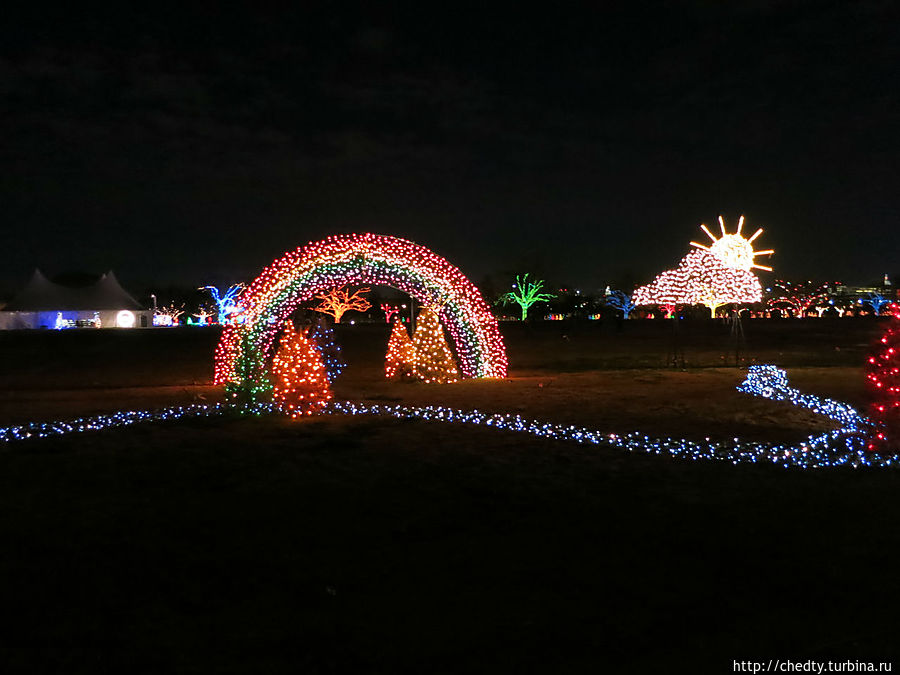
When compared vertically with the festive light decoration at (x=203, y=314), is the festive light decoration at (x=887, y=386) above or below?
below

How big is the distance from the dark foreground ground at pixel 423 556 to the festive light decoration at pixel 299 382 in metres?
1.41

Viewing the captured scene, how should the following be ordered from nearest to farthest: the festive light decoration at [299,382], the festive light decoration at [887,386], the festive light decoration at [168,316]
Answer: the festive light decoration at [887,386]
the festive light decoration at [299,382]
the festive light decoration at [168,316]

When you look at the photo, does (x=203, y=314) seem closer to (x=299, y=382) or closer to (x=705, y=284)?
(x=705, y=284)

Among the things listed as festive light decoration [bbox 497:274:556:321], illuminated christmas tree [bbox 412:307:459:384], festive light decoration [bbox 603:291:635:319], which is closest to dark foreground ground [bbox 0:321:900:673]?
illuminated christmas tree [bbox 412:307:459:384]

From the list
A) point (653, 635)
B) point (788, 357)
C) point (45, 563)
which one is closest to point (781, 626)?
point (653, 635)

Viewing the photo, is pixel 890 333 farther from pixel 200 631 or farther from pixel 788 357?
pixel 788 357

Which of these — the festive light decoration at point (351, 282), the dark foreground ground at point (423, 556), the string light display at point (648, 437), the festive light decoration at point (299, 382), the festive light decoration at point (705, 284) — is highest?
the festive light decoration at point (705, 284)

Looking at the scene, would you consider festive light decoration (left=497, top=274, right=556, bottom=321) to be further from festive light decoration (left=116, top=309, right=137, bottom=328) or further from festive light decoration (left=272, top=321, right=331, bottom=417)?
festive light decoration (left=272, top=321, right=331, bottom=417)

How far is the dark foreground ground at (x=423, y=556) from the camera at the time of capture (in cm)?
340

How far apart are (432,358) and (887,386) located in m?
9.24

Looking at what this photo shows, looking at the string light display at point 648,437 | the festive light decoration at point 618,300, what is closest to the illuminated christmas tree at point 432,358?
the string light display at point 648,437

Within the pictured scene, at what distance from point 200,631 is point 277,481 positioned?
9.93 feet

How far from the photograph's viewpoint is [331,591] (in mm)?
4039

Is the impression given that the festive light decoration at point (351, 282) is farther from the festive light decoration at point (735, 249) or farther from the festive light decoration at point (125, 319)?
the festive light decoration at point (125, 319)
